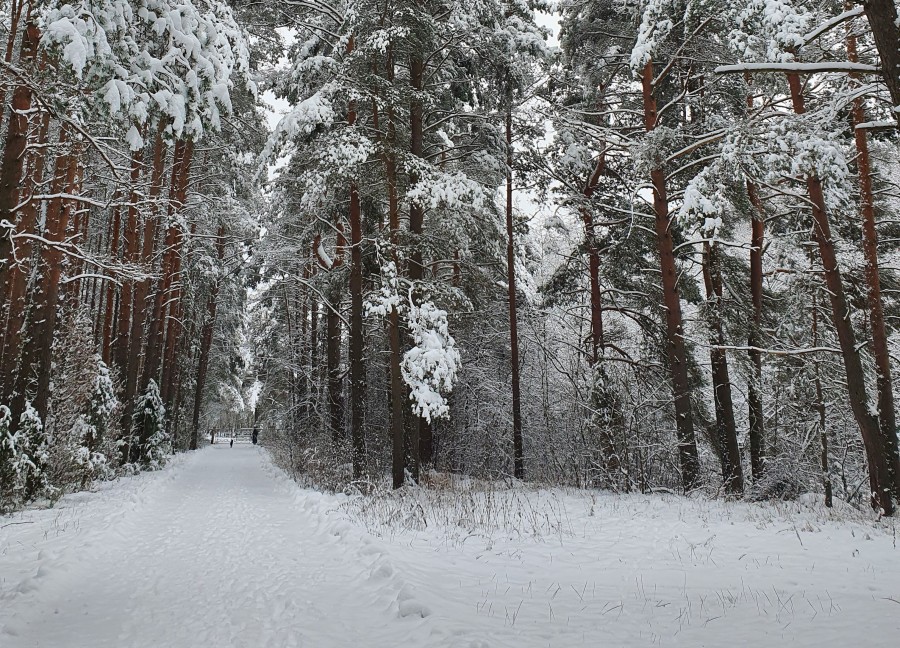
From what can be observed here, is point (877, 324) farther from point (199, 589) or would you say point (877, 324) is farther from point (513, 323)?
point (199, 589)

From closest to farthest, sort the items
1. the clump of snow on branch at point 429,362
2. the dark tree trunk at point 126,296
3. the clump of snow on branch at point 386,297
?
1. the clump of snow on branch at point 429,362
2. the clump of snow on branch at point 386,297
3. the dark tree trunk at point 126,296

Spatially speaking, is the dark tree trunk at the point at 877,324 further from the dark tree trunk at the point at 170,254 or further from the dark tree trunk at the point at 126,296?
the dark tree trunk at the point at 170,254

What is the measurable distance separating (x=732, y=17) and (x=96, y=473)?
16.0 m

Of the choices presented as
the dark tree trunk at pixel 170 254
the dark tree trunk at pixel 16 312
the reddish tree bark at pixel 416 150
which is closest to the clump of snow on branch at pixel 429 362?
the reddish tree bark at pixel 416 150

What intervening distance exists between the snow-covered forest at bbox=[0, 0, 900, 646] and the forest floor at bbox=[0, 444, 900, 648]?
3.50 feet

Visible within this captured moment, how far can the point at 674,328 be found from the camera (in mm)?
10539

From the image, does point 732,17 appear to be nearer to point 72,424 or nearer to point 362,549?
point 362,549

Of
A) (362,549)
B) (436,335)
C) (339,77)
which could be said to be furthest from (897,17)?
(339,77)

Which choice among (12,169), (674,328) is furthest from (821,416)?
(12,169)

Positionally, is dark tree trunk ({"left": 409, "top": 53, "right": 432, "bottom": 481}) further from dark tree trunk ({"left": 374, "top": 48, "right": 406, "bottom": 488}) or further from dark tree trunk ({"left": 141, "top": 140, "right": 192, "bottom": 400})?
dark tree trunk ({"left": 141, "top": 140, "right": 192, "bottom": 400})

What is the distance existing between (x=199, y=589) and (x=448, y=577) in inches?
94.8

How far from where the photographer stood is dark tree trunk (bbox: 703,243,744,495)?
1064 cm

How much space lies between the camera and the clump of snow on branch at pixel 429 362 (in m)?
9.34

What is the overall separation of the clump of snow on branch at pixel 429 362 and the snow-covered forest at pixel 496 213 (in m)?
0.07
